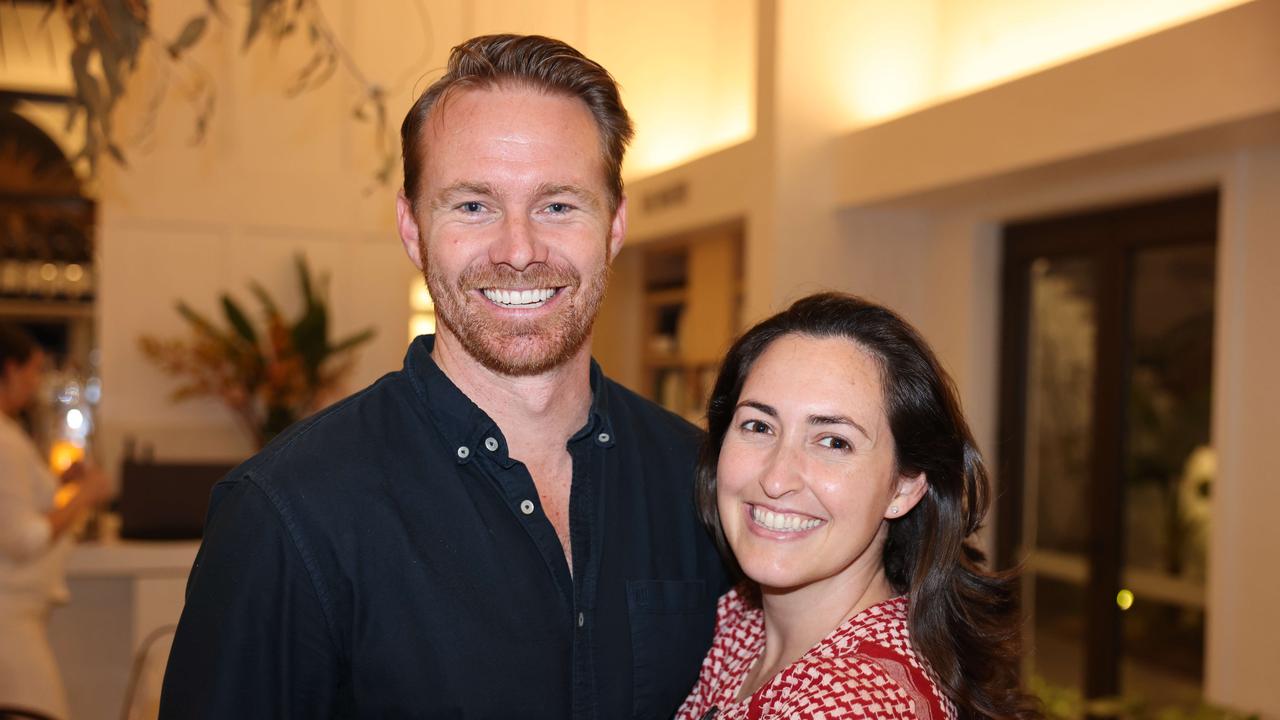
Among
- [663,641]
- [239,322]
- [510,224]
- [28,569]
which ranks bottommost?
[28,569]

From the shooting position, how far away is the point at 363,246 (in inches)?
316

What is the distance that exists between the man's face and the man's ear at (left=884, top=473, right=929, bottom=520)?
50 centimetres

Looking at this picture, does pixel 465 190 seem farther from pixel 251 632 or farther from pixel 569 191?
pixel 251 632

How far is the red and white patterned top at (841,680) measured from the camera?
137 centimetres

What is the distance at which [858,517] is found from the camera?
1.56 meters

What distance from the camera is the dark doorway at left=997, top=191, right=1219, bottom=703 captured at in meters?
4.76

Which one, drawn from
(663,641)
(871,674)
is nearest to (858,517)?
(871,674)

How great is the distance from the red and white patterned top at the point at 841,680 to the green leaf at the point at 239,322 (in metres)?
5.90

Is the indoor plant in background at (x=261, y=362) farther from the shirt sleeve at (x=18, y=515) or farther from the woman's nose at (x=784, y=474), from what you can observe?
the woman's nose at (x=784, y=474)

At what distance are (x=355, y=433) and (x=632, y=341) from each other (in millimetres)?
8781

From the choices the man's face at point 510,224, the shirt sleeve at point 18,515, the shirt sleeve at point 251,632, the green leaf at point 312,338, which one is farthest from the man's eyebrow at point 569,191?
the green leaf at point 312,338

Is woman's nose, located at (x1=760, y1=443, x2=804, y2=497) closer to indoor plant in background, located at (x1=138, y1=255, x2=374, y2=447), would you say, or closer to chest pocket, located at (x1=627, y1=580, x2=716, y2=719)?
chest pocket, located at (x1=627, y1=580, x2=716, y2=719)

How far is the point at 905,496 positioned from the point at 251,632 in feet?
2.90

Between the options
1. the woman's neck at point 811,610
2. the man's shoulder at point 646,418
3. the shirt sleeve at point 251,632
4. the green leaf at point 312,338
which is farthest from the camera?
the green leaf at point 312,338
